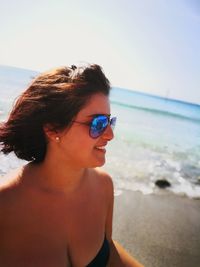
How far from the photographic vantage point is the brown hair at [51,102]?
1.91 meters

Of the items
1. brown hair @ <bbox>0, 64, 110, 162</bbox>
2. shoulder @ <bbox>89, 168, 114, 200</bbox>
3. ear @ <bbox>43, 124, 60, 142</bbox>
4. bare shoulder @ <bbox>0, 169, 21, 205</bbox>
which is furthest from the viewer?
shoulder @ <bbox>89, 168, 114, 200</bbox>

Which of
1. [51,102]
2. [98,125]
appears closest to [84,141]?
[98,125]

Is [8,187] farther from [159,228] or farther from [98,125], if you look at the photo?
[159,228]

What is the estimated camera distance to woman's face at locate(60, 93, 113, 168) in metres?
1.99

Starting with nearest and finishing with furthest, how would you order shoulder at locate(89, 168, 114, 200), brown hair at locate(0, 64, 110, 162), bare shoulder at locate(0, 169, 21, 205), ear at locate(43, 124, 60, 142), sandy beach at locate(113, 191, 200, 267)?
1. bare shoulder at locate(0, 169, 21, 205)
2. brown hair at locate(0, 64, 110, 162)
3. ear at locate(43, 124, 60, 142)
4. shoulder at locate(89, 168, 114, 200)
5. sandy beach at locate(113, 191, 200, 267)

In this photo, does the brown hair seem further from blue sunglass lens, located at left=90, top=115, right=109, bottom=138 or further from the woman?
blue sunglass lens, located at left=90, top=115, right=109, bottom=138

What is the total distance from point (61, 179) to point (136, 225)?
11.3 feet

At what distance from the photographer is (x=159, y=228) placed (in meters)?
5.17

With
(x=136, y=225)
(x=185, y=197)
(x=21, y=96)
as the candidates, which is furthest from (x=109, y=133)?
(x=185, y=197)

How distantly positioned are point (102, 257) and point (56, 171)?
73 cm

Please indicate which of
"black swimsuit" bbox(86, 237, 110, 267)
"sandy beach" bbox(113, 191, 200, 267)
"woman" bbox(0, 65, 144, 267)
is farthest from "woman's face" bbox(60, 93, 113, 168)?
"sandy beach" bbox(113, 191, 200, 267)

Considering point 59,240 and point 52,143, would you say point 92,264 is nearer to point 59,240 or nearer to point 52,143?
point 59,240

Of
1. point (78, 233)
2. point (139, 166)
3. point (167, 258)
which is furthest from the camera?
point (139, 166)

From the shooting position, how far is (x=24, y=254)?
1.81m
